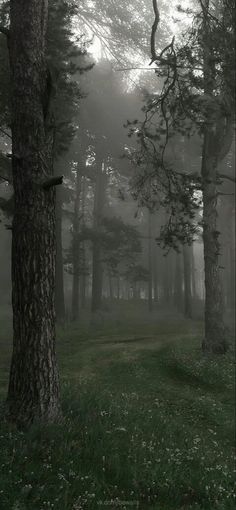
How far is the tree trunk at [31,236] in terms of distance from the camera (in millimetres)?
6762

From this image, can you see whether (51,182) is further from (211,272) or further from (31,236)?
(211,272)

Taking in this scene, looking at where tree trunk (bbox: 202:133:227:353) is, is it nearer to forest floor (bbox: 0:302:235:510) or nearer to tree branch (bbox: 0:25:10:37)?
forest floor (bbox: 0:302:235:510)

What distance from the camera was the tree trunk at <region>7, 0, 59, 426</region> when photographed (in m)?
6.76

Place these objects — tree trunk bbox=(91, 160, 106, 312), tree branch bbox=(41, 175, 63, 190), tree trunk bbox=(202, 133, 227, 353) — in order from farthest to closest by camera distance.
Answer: tree trunk bbox=(91, 160, 106, 312) < tree trunk bbox=(202, 133, 227, 353) < tree branch bbox=(41, 175, 63, 190)

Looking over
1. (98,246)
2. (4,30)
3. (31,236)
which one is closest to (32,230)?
(31,236)

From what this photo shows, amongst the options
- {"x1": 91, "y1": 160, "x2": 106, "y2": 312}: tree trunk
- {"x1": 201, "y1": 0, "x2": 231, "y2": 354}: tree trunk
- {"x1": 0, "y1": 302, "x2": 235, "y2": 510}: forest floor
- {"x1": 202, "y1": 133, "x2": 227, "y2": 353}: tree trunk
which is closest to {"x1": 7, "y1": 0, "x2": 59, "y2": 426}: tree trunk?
{"x1": 0, "y1": 302, "x2": 235, "y2": 510}: forest floor

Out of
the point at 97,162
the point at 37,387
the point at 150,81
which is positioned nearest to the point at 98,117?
the point at 97,162

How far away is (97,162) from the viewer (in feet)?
112

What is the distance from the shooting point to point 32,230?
698 centimetres

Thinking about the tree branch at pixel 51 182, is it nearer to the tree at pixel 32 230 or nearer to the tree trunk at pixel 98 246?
the tree at pixel 32 230

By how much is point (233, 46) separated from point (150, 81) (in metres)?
22.6

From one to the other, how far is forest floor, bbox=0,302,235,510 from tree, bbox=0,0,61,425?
579 millimetres

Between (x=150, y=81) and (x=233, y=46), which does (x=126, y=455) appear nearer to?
(x=233, y=46)

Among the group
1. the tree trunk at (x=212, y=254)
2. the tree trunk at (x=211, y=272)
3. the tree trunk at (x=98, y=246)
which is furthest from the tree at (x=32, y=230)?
the tree trunk at (x=98, y=246)
